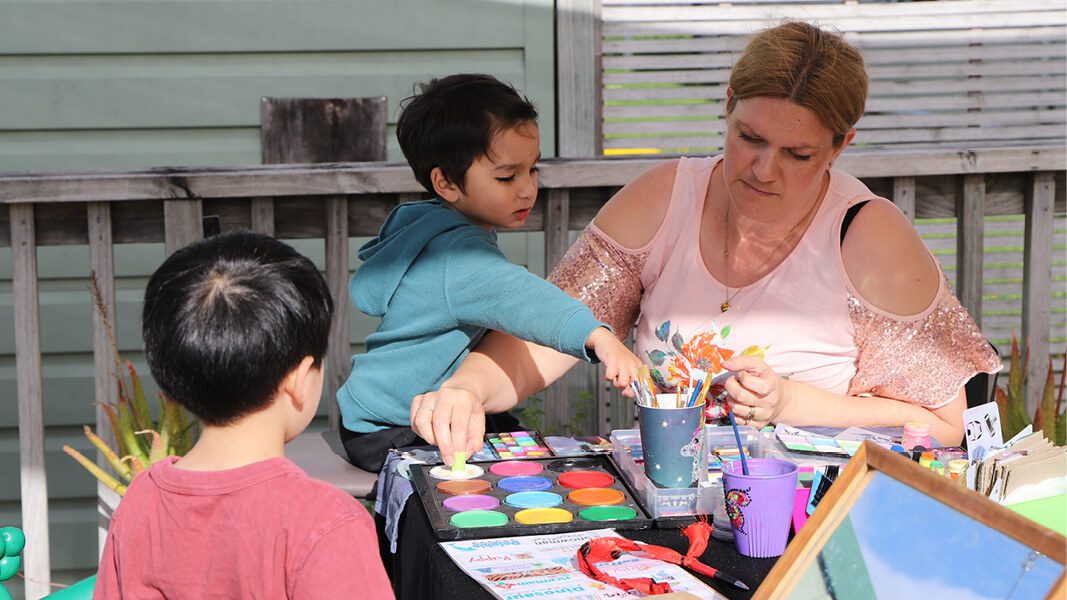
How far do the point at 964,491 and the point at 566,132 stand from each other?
325 centimetres

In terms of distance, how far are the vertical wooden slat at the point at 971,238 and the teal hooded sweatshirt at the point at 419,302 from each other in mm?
1523

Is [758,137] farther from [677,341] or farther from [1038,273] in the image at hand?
[1038,273]

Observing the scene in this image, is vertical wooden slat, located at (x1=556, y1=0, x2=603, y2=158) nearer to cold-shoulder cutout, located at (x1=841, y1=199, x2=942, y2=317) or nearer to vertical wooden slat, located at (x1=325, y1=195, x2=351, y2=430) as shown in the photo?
vertical wooden slat, located at (x1=325, y1=195, x2=351, y2=430)

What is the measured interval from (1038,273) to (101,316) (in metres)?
2.71

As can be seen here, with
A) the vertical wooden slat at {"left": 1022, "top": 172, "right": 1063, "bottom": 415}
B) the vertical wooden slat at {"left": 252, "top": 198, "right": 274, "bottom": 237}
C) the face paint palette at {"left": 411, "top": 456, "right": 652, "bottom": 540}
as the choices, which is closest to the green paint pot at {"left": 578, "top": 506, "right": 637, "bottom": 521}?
the face paint palette at {"left": 411, "top": 456, "right": 652, "bottom": 540}

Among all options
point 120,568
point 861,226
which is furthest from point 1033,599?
point 861,226

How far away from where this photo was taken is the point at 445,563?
1.48 meters

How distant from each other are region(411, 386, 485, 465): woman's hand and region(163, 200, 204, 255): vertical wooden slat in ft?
4.34

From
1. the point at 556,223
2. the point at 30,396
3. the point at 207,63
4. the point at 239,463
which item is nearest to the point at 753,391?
the point at 239,463

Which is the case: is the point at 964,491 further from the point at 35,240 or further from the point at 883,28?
the point at 883,28

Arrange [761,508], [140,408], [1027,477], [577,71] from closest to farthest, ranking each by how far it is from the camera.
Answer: [1027,477] < [761,508] < [140,408] < [577,71]

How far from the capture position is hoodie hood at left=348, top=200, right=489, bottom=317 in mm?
2439

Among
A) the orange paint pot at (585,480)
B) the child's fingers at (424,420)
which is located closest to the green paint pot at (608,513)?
the orange paint pot at (585,480)

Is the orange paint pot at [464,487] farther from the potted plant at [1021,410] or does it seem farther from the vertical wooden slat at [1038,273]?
the vertical wooden slat at [1038,273]
